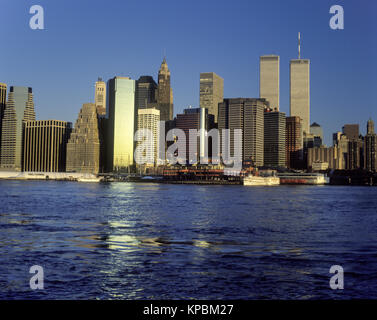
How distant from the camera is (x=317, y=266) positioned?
2498cm

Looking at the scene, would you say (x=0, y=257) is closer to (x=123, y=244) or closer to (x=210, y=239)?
(x=123, y=244)

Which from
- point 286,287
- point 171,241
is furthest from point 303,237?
point 286,287

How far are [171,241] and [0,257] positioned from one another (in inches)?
509

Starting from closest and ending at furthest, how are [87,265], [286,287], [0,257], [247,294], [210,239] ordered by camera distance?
[247,294], [286,287], [87,265], [0,257], [210,239]

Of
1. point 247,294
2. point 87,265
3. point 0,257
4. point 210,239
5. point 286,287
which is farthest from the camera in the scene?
point 210,239
